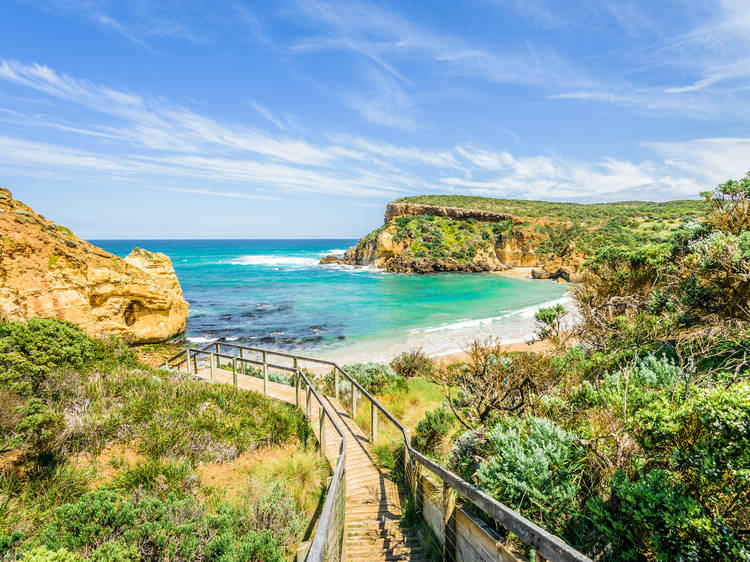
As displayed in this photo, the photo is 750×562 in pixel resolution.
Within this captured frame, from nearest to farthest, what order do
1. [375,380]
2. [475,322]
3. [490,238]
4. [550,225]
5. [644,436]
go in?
[644,436] < [375,380] < [475,322] < [550,225] < [490,238]

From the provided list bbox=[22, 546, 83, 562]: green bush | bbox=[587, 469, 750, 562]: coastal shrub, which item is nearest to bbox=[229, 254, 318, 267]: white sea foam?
bbox=[22, 546, 83, 562]: green bush

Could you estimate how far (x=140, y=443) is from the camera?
5.46 metres

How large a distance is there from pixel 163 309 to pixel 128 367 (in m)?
11.3

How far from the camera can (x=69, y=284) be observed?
13.2m

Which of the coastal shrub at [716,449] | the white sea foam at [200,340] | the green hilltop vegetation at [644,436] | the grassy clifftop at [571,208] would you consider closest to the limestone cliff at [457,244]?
the grassy clifftop at [571,208]

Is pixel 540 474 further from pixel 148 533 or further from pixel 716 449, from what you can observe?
pixel 148 533

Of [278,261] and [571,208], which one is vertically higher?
[571,208]

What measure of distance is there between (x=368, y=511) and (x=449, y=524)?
1471mm

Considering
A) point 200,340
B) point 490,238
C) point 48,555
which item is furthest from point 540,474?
point 490,238

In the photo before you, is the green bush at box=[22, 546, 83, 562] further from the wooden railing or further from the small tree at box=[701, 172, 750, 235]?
the small tree at box=[701, 172, 750, 235]

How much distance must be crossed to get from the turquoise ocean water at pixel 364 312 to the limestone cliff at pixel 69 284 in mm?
4106

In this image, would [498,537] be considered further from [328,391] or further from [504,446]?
[328,391]

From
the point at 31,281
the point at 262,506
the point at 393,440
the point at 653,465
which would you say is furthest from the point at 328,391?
the point at 31,281

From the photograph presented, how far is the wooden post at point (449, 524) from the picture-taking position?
3.56 meters
